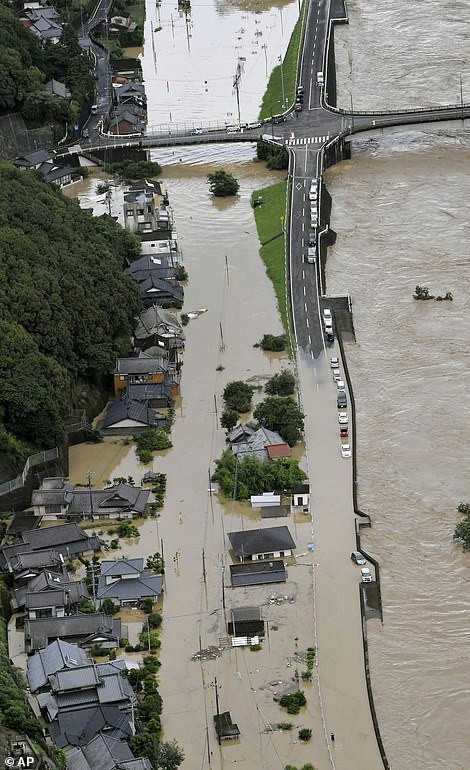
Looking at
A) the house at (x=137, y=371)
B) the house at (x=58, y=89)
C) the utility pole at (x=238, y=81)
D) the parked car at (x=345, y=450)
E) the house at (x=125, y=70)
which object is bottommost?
the parked car at (x=345, y=450)

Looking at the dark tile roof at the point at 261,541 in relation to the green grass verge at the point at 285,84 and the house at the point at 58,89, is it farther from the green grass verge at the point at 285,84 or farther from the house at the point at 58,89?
the house at the point at 58,89

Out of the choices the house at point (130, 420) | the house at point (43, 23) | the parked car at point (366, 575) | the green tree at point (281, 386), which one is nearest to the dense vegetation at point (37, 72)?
the house at point (43, 23)

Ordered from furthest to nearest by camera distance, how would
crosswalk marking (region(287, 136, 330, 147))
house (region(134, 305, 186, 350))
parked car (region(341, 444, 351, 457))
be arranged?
crosswalk marking (region(287, 136, 330, 147)) < house (region(134, 305, 186, 350)) < parked car (region(341, 444, 351, 457))

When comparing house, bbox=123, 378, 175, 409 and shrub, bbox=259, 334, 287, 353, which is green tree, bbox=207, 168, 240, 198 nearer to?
shrub, bbox=259, 334, 287, 353

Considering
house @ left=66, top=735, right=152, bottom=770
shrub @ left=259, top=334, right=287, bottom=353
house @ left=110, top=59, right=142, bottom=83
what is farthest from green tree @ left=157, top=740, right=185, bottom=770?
house @ left=110, top=59, right=142, bottom=83

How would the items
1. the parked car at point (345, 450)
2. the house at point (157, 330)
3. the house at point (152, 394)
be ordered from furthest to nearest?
the house at point (157, 330) < the house at point (152, 394) < the parked car at point (345, 450)

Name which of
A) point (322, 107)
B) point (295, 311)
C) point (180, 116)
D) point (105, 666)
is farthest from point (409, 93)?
point (105, 666)
